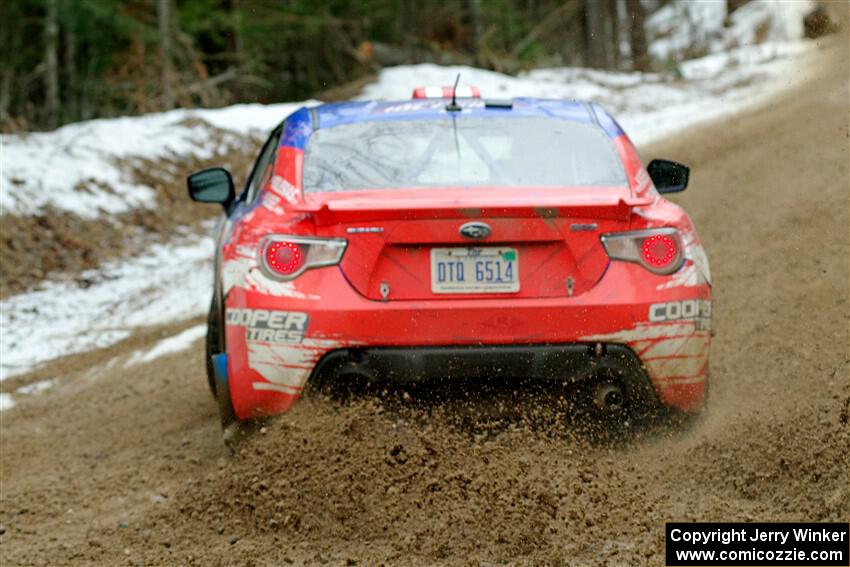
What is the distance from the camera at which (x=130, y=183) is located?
12.7 meters

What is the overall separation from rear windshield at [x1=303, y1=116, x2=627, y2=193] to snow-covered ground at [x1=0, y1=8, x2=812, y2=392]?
314cm

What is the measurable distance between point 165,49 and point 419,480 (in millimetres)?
16362

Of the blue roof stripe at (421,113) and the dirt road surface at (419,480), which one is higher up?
the blue roof stripe at (421,113)

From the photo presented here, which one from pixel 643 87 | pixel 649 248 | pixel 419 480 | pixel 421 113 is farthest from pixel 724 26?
pixel 419 480

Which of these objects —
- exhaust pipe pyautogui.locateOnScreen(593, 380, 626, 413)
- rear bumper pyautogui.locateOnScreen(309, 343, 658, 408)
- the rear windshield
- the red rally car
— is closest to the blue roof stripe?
the rear windshield

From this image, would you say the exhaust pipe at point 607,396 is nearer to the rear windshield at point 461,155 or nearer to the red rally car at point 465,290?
the red rally car at point 465,290

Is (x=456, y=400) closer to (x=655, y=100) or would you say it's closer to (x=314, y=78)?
(x=655, y=100)

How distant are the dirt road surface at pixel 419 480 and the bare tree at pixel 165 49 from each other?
13.2m

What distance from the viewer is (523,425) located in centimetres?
470

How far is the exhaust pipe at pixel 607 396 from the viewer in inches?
186

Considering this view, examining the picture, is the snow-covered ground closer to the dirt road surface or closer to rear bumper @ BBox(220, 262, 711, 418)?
the dirt road surface

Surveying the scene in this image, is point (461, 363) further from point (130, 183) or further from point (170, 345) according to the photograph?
point (130, 183)

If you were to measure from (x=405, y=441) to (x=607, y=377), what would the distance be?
0.83 meters

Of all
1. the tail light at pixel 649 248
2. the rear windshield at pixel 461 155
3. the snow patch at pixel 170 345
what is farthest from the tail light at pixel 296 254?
the snow patch at pixel 170 345
